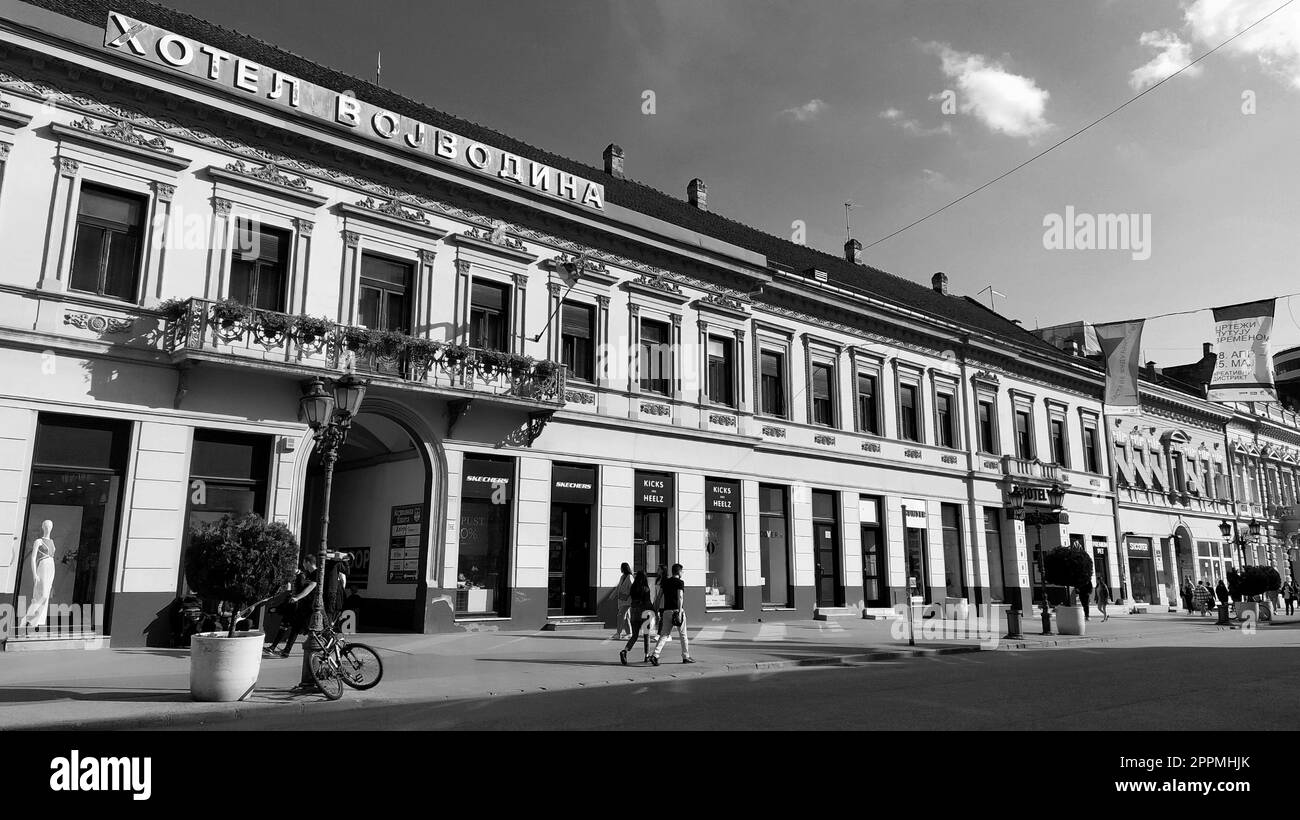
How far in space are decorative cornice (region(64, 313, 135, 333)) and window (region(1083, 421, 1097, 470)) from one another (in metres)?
38.4

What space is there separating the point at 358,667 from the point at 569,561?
1083 cm

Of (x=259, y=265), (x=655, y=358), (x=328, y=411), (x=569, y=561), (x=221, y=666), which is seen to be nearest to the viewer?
(x=221, y=666)

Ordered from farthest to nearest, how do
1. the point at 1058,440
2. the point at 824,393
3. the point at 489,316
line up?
the point at 1058,440
the point at 824,393
the point at 489,316

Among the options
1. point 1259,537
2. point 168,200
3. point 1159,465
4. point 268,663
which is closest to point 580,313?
point 168,200

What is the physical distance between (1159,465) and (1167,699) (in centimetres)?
3877

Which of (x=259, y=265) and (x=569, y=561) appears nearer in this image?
(x=259, y=265)

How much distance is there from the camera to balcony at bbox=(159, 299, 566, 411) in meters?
16.2

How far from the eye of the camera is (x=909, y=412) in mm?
32094

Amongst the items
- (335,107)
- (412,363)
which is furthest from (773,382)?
(335,107)

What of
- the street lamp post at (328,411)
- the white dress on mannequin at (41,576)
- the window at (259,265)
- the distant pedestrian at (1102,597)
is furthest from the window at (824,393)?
the white dress on mannequin at (41,576)

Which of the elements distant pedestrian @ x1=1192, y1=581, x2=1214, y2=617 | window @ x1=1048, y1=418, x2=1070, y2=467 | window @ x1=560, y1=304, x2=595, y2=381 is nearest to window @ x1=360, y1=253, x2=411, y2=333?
window @ x1=560, y1=304, x2=595, y2=381

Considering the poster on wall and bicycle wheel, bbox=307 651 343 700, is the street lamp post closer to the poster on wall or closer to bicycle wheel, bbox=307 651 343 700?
bicycle wheel, bbox=307 651 343 700

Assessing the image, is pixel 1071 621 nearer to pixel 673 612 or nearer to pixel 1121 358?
pixel 1121 358
